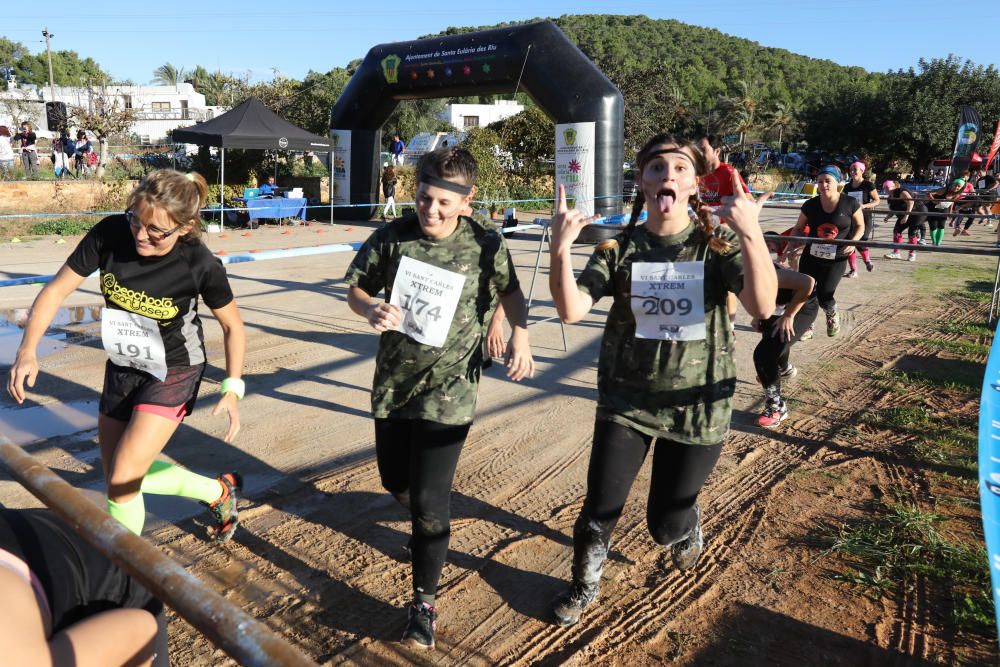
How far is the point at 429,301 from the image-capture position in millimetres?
2863

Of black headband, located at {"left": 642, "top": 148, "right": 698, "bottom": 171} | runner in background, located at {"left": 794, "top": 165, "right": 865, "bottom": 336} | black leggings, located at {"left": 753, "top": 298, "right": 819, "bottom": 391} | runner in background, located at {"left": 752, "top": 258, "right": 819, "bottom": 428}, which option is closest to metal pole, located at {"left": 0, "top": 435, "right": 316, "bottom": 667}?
black headband, located at {"left": 642, "top": 148, "right": 698, "bottom": 171}

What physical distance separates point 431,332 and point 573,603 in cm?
131

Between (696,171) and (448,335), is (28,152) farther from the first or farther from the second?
(696,171)

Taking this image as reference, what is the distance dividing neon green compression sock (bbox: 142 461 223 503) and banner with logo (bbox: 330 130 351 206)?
54.1ft

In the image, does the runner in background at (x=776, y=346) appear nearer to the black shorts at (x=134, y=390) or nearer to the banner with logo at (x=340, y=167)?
the black shorts at (x=134, y=390)

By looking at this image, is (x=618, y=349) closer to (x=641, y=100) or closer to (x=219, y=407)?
(x=219, y=407)

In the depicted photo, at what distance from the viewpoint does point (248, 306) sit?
8.85 metres

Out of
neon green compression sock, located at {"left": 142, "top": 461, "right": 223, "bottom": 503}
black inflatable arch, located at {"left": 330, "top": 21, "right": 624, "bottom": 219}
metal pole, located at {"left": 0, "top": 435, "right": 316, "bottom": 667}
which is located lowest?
neon green compression sock, located at {"left": 142, "top": 461, "right": 223, "bottom": 503}

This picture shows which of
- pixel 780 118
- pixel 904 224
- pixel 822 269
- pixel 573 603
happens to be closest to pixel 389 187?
pixel 904 224

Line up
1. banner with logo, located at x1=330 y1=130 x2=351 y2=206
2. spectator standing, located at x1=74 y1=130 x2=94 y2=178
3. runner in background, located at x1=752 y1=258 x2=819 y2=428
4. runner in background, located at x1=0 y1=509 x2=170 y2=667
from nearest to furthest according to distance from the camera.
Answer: runner in background, located at x1=0 y1=509 x2=170 y2=667, runner in background, located at x1=752 y1=258 x2=819 y2=428, banner with logo, located at x1=330 y1=130 x2=351 y2=206, spectator standing, located at x1=74 y1=130 x2=94 y2=178

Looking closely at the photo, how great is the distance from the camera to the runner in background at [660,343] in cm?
271

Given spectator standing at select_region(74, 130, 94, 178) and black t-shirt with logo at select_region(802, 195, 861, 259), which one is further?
spectator standing at select_region(74, 130, 94, 178)

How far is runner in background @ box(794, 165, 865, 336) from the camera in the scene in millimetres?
6059

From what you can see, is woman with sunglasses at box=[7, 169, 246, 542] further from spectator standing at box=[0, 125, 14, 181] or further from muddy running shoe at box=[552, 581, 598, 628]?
spectator standing at box=[0, 125, 14, 181]
